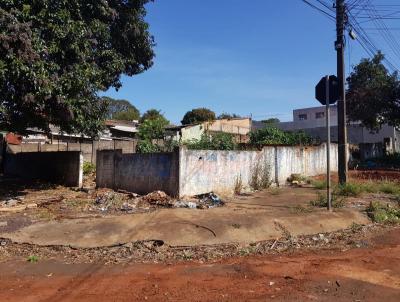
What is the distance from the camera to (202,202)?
40.3 ft

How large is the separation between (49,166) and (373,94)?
74.7 ft

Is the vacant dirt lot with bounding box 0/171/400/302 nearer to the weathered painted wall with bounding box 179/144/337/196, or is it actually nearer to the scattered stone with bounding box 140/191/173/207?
the scattered stone with bounding box 140/191/173/207

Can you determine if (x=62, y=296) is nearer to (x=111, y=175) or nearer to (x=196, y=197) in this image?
(x=196, y=197)

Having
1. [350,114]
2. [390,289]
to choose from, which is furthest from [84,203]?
[350,114]

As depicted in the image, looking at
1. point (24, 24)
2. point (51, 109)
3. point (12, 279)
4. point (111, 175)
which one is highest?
point (24, 24)

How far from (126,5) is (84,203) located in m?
7.52

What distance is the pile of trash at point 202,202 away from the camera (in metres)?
11.7


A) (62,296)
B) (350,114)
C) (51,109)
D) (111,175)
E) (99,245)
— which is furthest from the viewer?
(350,114)

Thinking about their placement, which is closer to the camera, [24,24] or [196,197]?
[24,24]

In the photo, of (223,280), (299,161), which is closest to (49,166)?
(299,161)

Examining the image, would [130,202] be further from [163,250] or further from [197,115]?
[197,115]

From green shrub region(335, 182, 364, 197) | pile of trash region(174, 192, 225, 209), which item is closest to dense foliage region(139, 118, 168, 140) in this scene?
pile of trash region(174, 192, 225, 209)

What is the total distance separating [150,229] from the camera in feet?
29.7

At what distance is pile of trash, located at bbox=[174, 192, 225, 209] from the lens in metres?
11.7
